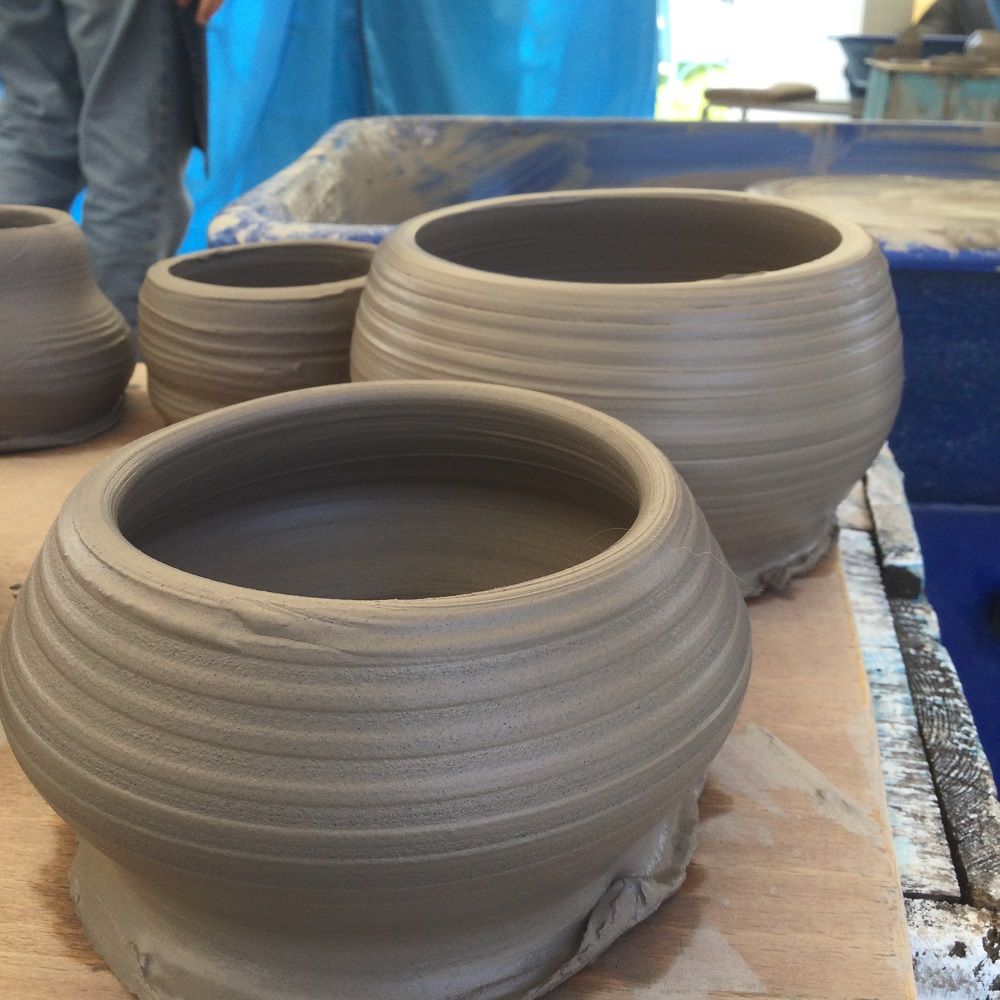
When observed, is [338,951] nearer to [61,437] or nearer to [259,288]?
[259,288]

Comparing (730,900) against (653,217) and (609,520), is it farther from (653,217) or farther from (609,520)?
(653,217)

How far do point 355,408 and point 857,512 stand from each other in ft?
2.51

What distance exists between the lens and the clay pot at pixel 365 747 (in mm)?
500

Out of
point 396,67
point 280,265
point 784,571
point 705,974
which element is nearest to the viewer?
point 705,974

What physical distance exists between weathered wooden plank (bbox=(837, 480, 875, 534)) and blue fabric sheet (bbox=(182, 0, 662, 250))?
6.50 feet

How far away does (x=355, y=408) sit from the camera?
801 mm

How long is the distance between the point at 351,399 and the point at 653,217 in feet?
1.92

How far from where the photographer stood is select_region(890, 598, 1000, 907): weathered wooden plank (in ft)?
2.56

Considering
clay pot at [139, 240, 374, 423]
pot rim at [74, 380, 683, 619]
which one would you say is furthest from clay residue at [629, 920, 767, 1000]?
clay pot at [139, 240, 374, 423]

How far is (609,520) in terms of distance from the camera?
31.7 inches

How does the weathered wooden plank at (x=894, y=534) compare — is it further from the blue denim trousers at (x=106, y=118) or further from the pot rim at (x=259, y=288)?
the blue denim trousers at (x=106, y=118)

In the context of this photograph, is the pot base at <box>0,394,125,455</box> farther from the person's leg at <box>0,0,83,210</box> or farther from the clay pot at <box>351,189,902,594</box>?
the person's leg at <box>0,0,83,210</box>

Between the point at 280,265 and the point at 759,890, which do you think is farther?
the point at 280,265

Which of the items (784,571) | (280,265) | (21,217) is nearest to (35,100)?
(21,217)
